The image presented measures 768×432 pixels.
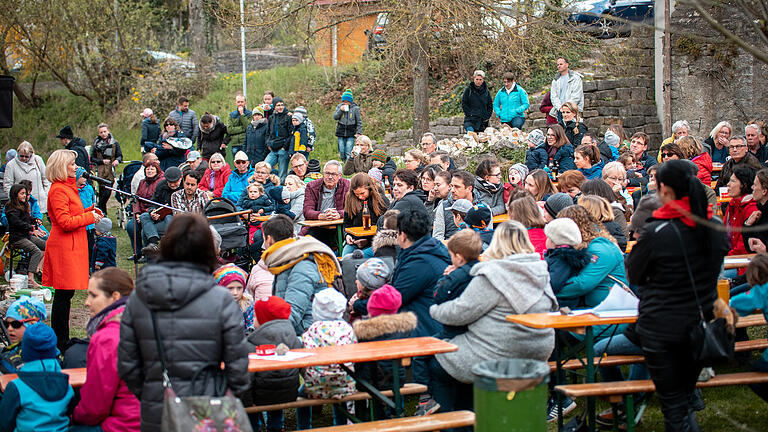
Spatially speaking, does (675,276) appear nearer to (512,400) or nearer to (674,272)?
(674,272)

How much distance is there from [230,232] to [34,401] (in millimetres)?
5112

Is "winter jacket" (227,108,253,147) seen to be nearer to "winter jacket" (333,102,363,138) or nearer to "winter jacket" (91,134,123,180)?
"winter jacket" (333,102,363,138)

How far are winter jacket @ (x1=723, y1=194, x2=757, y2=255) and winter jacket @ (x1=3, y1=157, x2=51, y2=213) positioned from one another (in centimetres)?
970

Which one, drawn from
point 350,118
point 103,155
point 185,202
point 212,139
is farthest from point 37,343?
point 350,118

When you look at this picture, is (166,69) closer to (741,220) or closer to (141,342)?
(741,220)

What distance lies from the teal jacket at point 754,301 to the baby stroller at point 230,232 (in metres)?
5.69

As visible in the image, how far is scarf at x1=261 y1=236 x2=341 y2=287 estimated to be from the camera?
5.47 metres

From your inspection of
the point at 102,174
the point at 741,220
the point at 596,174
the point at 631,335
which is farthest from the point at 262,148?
the point at 631,335

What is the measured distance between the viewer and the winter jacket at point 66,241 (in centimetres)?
737

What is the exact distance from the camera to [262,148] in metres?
15.4

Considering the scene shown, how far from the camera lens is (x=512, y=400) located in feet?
14.2

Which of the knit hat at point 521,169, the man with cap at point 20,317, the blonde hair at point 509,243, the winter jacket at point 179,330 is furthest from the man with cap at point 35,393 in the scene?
the knit hat at point 521,169

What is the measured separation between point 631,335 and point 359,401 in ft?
5.75

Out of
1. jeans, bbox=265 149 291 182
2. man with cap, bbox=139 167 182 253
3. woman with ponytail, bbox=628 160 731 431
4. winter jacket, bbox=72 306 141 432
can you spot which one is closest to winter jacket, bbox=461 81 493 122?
jeans, bbox=265 149 291 182
